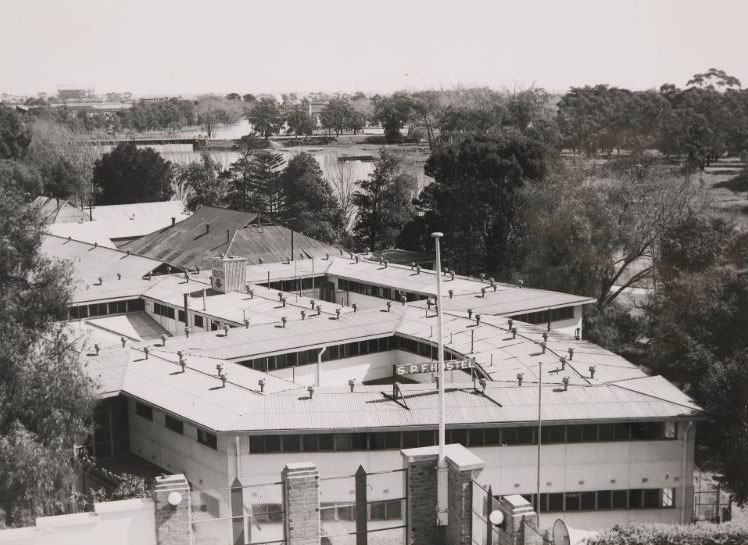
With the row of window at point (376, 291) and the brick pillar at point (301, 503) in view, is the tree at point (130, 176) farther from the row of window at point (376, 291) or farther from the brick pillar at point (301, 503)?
the brick pillar at point (301, 503)

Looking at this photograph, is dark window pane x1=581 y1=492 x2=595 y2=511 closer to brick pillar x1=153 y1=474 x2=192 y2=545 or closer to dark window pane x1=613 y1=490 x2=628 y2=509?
dark window pane x1=613 y1=490 x2=628 y2=509

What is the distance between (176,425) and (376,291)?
1966 centimetres

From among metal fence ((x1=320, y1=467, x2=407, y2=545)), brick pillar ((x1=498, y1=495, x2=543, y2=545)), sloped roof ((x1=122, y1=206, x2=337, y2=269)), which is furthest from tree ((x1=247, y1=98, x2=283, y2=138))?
brick pillar ((x1=498, y1=495, x2=543, y2=545))

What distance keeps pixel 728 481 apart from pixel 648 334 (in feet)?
50.6

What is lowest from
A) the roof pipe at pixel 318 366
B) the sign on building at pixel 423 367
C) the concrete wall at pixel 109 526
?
the roof pipe at pixel 318 366

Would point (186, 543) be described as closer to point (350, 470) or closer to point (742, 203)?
point (350, 470)

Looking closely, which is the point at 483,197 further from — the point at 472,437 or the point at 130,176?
the point at 130,176

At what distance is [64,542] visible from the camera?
14.8 m

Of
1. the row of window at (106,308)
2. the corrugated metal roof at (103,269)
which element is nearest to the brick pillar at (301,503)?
the corrugated metal roof at (103,269)

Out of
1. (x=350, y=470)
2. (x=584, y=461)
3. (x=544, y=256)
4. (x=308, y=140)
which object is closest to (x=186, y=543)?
(x=350, y=470)

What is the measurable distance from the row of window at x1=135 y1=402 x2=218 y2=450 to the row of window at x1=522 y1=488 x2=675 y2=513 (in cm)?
Answer: 871

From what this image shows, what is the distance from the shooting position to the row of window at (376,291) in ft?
139

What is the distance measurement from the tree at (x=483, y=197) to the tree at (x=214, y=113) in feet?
320

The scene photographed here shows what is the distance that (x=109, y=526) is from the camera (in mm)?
14750
